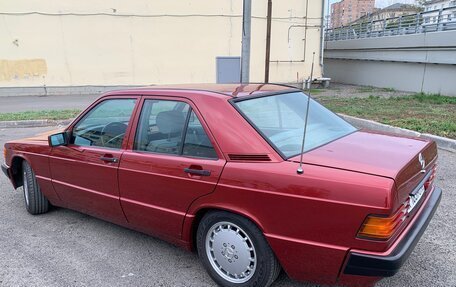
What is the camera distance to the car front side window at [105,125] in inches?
135

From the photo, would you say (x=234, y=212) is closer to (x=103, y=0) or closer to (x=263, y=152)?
(x=263, y=152)

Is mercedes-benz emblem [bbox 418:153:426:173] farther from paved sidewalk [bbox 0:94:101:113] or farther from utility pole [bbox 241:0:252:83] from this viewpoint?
paved sidewalk [bbox 0:94:101:113]

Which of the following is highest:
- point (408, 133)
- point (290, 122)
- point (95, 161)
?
point (290, 122)

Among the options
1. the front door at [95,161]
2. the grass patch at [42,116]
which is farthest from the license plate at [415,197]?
the grass patch at [42,116]

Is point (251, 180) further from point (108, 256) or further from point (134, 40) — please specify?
point (134, 40)

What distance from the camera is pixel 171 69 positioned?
18234 millimetres

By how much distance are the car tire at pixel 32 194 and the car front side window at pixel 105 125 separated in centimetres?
88

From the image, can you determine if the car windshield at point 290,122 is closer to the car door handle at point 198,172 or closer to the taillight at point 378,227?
the car door handle at point 198,172

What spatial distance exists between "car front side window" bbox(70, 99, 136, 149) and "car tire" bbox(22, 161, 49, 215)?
0.88m

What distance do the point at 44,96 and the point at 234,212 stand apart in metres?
17.1

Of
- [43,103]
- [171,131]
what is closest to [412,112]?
[171,131]

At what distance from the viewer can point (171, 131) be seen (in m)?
3.11

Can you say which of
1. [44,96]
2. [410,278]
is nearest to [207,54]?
[44,96]

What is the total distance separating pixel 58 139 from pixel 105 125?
0.49 m
